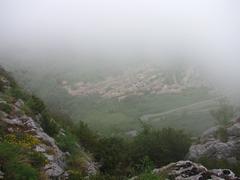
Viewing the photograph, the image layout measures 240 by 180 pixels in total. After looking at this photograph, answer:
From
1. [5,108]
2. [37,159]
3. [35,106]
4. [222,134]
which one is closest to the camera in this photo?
[37,159]

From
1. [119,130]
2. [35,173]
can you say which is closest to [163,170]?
[35,173]

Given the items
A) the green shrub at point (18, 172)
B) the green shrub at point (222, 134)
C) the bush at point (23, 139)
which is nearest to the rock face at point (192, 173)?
the green shrub at point (18, 172)

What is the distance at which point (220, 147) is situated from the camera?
44.1 m

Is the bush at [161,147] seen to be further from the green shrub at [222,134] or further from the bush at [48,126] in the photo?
the bush at [48,126]

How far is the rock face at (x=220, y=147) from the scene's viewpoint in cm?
4144

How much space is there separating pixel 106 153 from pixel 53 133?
23.8ft

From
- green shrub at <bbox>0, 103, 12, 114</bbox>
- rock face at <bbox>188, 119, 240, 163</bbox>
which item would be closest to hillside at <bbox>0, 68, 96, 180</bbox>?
green shrub at <bbox>0, 103, 12, 114</bbox>

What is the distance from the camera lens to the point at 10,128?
24.3 meters

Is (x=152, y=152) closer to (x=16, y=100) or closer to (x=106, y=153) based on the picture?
(x=106, y=153)

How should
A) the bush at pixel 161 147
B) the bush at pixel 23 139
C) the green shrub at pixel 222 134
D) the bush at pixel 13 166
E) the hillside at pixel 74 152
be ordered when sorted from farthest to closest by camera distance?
the green shrub at pixel 222 134 < the bush at pixel 161 147 < the bush at pixel 23 139 < the hillside at pixel 74 152 < the bush at pixel 13 166

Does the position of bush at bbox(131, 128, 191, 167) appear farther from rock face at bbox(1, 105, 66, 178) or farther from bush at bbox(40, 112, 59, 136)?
rock face at bbox(1, 105, 66, 178)

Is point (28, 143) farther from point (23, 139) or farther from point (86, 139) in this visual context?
point (86, 139)

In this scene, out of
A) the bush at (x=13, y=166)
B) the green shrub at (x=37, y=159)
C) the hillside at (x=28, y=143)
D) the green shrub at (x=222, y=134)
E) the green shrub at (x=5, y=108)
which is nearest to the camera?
the bush at (x=13, y=166)

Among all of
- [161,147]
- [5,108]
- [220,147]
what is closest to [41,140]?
[5,108]
